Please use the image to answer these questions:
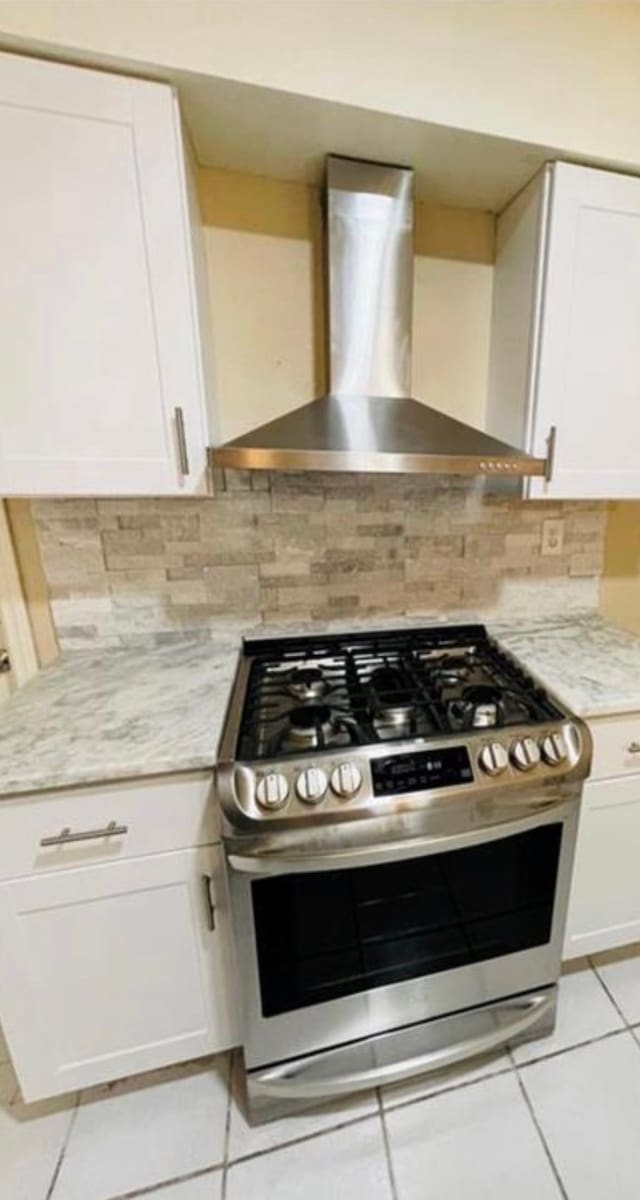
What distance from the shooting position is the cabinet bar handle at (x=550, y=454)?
1279mm

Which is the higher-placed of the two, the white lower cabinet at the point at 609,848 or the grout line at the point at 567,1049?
the white lower cabinet at the point at 609,848

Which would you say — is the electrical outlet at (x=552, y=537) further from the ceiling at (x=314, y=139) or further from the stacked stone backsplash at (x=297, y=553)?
the ceiling at (x=314, y=139)

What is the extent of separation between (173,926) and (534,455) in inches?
56.1

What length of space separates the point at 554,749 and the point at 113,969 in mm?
1046

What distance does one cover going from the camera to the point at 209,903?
1.02 m

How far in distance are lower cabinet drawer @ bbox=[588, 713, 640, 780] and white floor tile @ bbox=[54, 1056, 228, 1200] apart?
3.99 ft

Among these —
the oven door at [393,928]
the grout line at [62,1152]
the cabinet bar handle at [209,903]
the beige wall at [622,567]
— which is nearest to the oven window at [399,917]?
the oven door at [393,928]

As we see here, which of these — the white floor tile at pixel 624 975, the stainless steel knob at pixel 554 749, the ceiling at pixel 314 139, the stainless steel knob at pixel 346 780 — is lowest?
the white floor tile at pixel 624 975

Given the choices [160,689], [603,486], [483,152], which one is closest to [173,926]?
[160,689]

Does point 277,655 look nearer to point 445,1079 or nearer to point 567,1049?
point 445,1079

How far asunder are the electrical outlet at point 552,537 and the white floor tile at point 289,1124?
5.28 ft

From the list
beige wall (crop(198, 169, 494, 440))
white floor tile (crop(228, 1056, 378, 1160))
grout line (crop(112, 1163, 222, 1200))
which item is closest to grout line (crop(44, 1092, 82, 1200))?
grout line (crop(112, 1163, 222, 1200))

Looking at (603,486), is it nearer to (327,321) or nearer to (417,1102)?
(327,321)

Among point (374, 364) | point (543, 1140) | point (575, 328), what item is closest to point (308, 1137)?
point (543, 1140)
